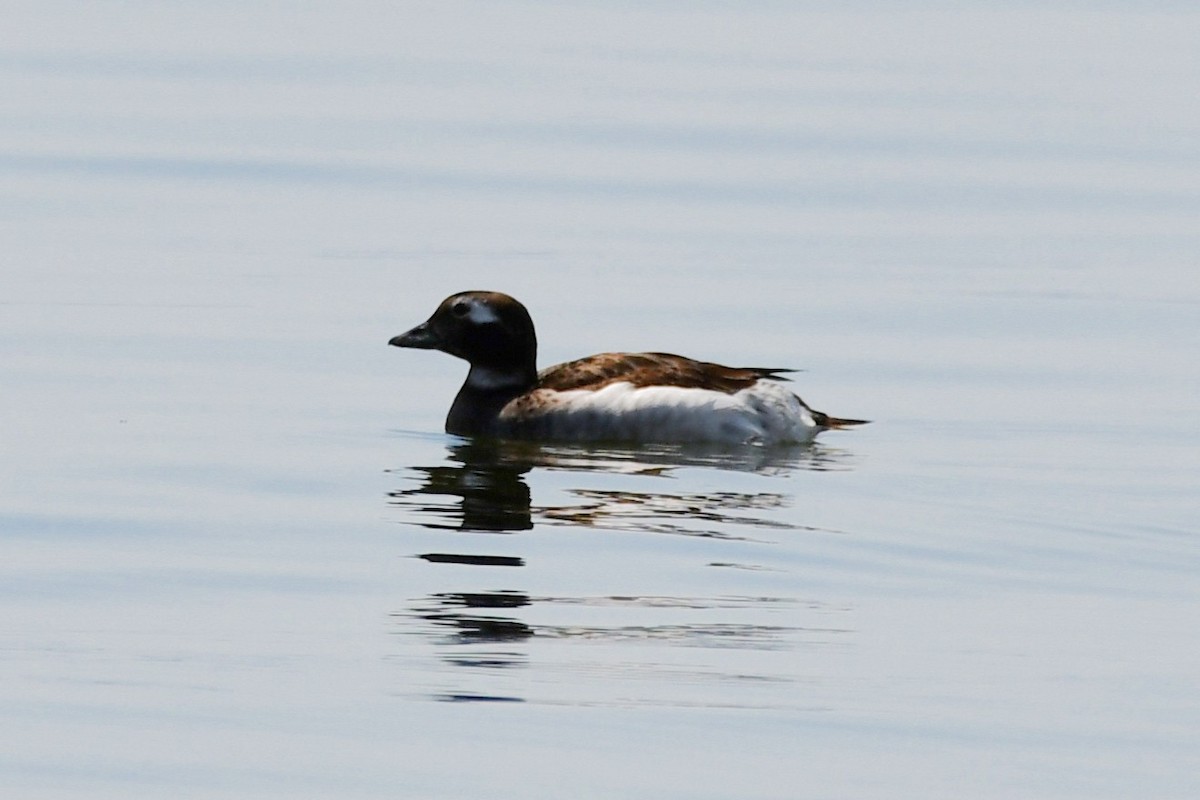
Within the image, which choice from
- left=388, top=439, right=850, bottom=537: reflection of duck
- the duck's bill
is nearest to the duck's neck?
left=388, top=439, right=850, bottom=537: reflection of duck

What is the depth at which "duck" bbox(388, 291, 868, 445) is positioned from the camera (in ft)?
46.3

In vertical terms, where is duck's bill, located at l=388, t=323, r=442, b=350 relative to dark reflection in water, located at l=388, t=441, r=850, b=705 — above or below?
above

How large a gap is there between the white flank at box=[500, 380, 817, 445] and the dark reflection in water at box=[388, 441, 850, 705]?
0.44ft

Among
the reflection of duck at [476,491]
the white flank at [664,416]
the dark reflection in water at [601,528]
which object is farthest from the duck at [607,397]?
the reflection of duck at [476,491]

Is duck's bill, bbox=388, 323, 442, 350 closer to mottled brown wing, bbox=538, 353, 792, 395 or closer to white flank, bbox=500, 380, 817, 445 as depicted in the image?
mottled brown wing, bbox=538, 353, 792, 395

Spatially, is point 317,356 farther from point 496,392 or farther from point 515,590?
point 515,590

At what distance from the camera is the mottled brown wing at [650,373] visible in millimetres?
14289

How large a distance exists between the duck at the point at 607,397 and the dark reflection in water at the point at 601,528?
0.48 ft

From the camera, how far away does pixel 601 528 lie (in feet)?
38.5

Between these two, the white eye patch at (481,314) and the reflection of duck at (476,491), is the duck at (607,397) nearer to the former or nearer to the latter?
the white eye patch at (481,314)

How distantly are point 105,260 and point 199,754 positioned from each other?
12.9 metres

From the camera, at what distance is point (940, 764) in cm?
812

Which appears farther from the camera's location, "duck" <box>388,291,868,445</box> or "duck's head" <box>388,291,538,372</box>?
"duck's head" <box>388,291,538,372</box>

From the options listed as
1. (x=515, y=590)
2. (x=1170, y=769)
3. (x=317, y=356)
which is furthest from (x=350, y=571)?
(x=317, y=356)
